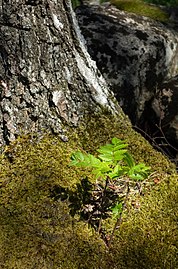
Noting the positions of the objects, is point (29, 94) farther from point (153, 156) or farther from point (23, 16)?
point (153, 156)

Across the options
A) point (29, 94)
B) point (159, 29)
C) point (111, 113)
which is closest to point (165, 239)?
point (111, 113)

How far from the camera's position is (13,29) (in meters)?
2.62

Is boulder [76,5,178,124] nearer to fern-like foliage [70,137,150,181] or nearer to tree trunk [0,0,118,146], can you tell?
tree trunk [0,0,118,146]

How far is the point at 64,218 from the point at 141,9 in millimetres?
5548

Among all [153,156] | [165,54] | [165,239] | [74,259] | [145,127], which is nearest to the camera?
[74,259]

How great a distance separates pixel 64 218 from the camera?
2492 mm

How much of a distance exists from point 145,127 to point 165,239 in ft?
8.48

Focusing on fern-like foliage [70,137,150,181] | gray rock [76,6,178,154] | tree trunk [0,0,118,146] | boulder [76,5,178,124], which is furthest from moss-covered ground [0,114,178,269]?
boulder [76,5,178,124]

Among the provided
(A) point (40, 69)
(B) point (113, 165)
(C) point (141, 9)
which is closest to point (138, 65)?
(C) point (141, 9)

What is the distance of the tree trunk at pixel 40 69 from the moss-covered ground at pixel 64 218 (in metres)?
0.11

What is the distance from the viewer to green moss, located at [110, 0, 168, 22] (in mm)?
6898

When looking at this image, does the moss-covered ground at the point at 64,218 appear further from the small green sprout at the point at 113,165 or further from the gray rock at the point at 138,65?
the gray rock at the point at 138,65

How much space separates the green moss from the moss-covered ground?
4.45 meters

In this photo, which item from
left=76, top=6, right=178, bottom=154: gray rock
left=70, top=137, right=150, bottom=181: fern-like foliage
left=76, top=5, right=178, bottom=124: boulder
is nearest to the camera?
left=70, top=137, right=150, bottom=181: fern-like foliage
